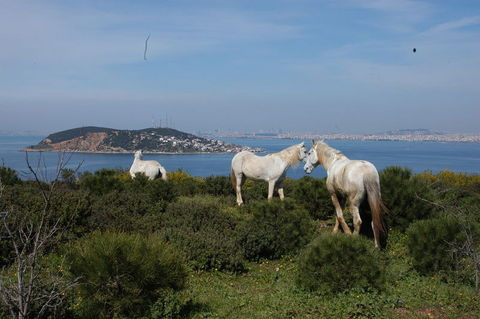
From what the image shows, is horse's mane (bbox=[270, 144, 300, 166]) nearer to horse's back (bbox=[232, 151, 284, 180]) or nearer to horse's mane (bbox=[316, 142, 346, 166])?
horse's back (bbox=[232, 151, 284, 180])

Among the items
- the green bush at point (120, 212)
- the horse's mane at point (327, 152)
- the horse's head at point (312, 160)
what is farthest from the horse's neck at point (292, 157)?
the green bush at point (120, 212)

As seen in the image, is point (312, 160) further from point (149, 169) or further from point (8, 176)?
point (8, 176)

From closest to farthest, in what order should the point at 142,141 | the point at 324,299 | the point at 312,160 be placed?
the point at 324,299
the point at 312,160
the point at 142,141

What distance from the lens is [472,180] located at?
21.9m

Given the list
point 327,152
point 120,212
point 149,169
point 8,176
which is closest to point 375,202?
point 327,152

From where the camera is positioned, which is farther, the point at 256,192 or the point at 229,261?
the point at 256,192

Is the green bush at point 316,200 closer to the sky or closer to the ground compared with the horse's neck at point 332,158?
closer to the ground

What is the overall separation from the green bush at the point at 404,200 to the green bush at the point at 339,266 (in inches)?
141

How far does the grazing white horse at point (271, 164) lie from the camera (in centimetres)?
1309

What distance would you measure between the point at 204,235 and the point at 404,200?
16.6ft

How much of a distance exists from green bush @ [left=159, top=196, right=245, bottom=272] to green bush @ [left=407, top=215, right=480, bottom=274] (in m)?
3.40

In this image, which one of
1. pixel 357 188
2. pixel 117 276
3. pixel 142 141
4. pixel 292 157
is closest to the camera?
pixel 117 276

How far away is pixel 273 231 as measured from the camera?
972 cm

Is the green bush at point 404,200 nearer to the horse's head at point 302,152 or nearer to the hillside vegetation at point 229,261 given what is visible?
the hillside vegetation at point 229,261
